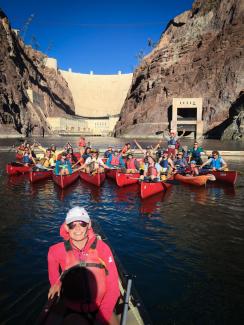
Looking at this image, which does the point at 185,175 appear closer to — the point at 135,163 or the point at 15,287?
the point at 135,163

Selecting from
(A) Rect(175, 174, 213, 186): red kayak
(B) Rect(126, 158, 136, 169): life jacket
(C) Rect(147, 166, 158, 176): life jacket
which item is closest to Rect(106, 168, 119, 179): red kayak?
(B) Rect(126, 158, 136, 169): life jacket

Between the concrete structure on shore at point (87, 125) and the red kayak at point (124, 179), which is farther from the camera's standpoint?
Answer: the concrete structure on shore at point (87, 125)

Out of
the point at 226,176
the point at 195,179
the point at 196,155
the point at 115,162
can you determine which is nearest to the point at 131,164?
the point at 115,162

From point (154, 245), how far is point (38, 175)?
40.0 feet

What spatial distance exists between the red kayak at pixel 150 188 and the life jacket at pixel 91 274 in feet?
37.7

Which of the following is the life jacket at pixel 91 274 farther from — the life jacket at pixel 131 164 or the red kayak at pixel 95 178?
the life jacket at pixel 131 164

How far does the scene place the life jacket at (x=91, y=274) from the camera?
15.2 ft

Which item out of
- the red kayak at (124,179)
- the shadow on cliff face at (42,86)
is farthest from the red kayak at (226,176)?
the shadow on cliff face at (42,86)

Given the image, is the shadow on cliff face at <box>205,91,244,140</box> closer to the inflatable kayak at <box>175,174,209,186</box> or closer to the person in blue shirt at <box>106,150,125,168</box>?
Result: the person in blue shirt at <box>106,150,125,168</box>

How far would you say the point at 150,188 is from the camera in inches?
653

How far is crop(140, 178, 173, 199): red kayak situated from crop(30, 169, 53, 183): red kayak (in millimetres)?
7544

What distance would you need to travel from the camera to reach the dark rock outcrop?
305 ft

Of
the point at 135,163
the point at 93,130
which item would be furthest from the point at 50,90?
the point at 135,163

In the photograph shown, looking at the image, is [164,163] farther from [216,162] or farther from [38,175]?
[38,175]
